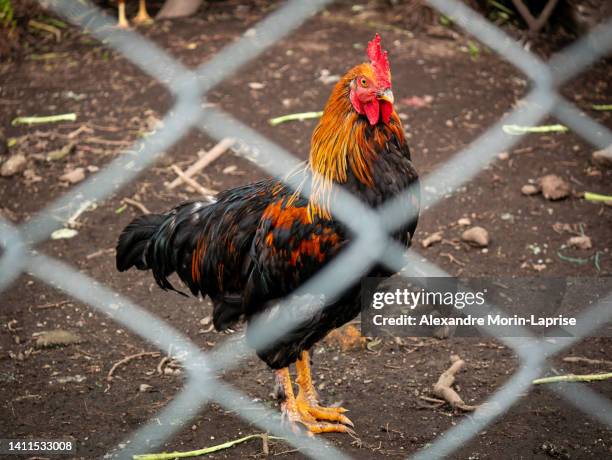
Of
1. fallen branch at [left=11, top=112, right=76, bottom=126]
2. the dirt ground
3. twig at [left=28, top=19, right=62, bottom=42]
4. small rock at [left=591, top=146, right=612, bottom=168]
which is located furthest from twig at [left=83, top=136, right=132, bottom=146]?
small rock at [left=591, top=146, right=612, bottom=168]

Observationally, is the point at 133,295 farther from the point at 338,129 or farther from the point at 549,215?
the point at 549,215

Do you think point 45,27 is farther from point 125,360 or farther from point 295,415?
point 295,415

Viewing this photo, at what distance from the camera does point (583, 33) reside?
494 centimetres

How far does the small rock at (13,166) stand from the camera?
412 centimetres

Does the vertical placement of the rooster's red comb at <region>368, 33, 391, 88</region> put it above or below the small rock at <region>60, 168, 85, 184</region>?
above

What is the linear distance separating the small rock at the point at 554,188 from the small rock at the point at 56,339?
222 centimetres

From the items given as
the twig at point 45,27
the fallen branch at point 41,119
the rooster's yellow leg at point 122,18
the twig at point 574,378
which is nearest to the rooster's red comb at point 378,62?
the twig at point 574,378

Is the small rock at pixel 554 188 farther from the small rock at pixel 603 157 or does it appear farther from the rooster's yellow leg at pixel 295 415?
the rooster's yellow leg at pixel 295 415

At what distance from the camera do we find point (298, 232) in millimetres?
2537

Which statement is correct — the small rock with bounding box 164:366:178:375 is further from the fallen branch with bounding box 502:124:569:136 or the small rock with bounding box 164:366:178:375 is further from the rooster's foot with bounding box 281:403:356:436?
the fallen branch with bounding box 502:124:569:136

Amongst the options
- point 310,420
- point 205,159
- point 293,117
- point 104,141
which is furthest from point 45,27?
point 310,420

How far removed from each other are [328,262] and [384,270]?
0.21 m

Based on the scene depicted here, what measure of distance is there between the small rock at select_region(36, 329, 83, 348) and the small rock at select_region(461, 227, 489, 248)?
170 cm

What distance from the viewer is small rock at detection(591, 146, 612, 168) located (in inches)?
158
